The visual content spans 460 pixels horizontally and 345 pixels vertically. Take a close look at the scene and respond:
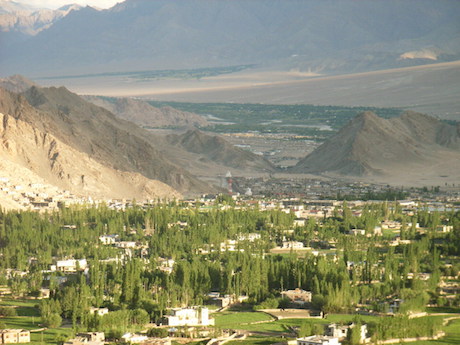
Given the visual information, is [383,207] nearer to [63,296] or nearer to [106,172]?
[106,172]

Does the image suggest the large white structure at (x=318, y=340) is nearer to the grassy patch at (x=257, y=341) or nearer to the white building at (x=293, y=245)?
the grassy patch at (x=257, y=341)

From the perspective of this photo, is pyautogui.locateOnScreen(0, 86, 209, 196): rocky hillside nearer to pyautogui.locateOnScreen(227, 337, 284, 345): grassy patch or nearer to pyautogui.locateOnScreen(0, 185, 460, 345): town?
pyautogui.locateOnScreen(0, 185, 460, 345): town

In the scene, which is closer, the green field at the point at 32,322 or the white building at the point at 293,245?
the green field at the point at 32,322

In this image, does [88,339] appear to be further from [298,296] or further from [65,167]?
[65,167]

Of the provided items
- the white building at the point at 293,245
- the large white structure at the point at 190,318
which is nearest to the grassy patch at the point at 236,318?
the large white structure at the point at 190,318

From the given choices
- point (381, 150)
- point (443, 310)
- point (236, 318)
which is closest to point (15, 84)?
point (381, 150)
